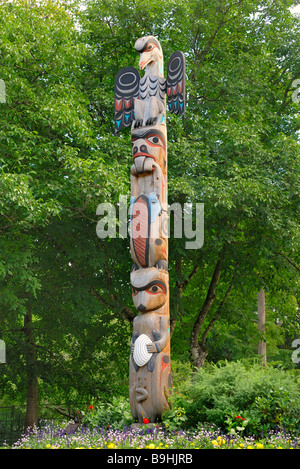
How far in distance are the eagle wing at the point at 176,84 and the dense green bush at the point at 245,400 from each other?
4927 mm

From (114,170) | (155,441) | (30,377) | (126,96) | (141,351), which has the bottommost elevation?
(155,441)

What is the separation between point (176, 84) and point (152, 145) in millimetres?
1383

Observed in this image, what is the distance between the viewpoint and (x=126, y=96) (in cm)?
1095

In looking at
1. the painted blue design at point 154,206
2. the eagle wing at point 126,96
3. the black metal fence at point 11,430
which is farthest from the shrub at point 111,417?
the black metal fence at point 11,430

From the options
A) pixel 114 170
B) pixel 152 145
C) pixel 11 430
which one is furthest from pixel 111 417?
pixel 11 430

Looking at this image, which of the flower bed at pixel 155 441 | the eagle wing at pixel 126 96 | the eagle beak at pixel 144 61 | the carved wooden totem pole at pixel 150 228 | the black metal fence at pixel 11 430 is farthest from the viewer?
the black metal fence at pixel 11 430

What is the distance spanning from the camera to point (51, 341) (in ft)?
59.3

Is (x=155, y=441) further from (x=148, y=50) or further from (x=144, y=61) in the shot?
(x=148, y=50)

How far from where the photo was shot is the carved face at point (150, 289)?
8773mm

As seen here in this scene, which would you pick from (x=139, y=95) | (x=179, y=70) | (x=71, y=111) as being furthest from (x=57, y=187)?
(x=179, y=70)

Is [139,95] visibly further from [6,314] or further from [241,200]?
[6,314]

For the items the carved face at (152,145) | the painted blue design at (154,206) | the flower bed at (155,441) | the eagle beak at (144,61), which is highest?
the eagle beak at (144,61)

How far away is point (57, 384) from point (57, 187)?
8.69 metres

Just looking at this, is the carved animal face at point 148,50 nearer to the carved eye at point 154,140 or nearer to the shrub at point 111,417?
the carved eye at point 154,140
